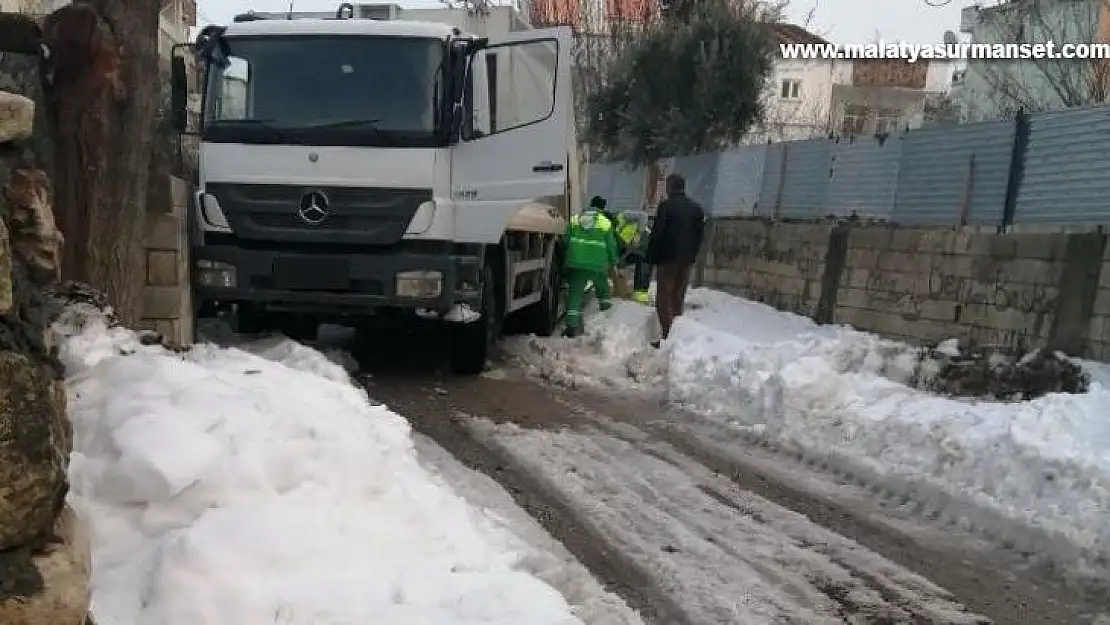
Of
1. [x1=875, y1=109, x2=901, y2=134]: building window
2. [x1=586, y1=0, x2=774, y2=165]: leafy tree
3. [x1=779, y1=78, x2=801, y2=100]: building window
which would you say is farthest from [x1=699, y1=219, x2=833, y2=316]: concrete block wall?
[x1=779, y1=78, x2=801, y2=100]: building window

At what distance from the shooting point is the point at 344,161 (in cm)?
767

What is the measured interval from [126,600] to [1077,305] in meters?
7.12

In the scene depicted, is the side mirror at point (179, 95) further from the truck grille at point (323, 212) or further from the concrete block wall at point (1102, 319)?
the concrete block wall at point (1102, 319)

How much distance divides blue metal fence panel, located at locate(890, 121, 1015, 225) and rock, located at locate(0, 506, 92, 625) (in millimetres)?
8608

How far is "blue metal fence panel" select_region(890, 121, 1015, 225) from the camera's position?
357 inches

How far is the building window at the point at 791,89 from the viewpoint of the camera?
42122mm

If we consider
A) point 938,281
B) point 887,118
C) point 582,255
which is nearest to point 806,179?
point 582,255

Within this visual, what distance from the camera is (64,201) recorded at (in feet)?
17.1

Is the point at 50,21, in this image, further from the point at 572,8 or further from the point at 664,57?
the point at 572,8

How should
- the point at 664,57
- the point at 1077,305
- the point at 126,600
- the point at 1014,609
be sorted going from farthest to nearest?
the point at 664,57, the point at 1077,305, the point at 1014,609, the point at 126,600

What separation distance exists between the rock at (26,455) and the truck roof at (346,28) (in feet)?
19.7

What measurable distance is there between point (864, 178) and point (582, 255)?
343 centimetres

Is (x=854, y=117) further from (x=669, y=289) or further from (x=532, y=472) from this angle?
(x=532, y=472)

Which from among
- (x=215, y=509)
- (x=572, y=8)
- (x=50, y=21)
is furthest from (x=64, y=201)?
(x=572, y=8)
